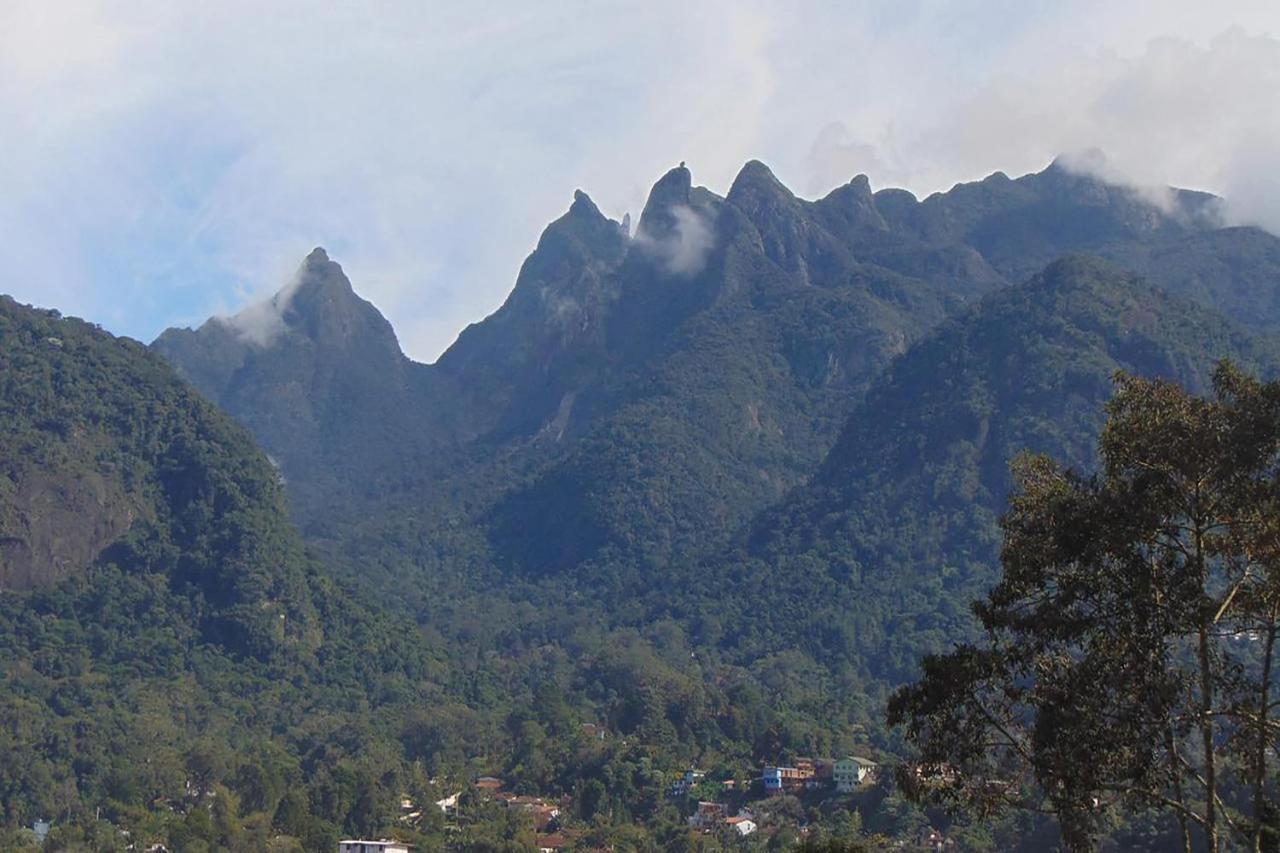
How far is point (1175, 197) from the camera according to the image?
546 ft

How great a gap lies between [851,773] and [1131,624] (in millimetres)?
53377

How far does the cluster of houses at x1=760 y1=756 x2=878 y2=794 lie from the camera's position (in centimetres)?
7069

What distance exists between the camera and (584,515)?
136 m

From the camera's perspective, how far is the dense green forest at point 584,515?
74750 mm

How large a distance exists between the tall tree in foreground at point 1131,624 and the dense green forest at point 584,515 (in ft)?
107

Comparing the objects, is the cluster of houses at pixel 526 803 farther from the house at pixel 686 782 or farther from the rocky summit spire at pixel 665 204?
the rocky summit spire at pixel 665 204

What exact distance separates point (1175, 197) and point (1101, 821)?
156 m

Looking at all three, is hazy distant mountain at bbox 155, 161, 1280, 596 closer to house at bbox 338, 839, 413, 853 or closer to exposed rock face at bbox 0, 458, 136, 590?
exposed rock face at bbox 0, 458, 136, 590

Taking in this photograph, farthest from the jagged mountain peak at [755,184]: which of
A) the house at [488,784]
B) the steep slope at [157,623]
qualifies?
the house at [488,784]

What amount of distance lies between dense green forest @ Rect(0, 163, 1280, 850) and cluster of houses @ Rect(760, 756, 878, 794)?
907 mm

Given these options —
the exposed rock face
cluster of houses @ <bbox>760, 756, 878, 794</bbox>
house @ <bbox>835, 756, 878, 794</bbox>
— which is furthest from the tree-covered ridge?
house @ <bbox>835, 756, 878, 794</bbox>

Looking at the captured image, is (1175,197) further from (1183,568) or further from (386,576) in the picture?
(1183,568)

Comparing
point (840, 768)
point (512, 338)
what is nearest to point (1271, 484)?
point (840, 768)

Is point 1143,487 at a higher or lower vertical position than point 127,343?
lower
